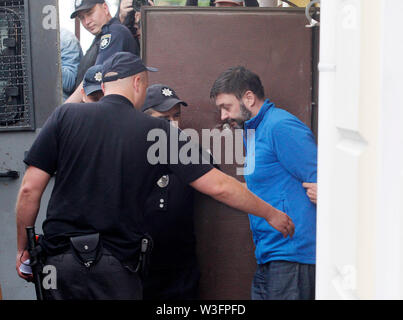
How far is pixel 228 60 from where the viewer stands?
12.6ft

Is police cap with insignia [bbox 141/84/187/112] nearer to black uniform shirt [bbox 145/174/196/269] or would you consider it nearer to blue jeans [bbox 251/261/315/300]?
black uniform shirt [bbox 145/174/196/269]

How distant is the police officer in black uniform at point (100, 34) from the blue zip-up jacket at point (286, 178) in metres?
1.56

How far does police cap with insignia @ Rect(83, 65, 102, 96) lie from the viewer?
3916 millimetres

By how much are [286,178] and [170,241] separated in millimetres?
754

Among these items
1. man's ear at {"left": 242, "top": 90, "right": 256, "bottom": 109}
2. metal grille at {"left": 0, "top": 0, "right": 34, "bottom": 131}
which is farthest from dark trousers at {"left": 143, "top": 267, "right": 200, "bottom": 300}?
metal grille at {"left": 0, "top": 0, "right": 34, "bottom": 131}

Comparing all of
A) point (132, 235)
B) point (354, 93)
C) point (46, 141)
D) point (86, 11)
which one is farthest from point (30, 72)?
point (354, 93)

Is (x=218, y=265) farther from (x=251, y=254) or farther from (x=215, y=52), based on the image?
(x=215, y=52)

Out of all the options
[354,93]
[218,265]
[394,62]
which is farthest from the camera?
[218,265]

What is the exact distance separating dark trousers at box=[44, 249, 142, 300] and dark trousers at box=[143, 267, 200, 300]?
450 mm

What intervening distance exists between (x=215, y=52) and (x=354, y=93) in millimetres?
2209

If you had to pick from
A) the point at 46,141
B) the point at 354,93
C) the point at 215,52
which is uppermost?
the point at 215,52

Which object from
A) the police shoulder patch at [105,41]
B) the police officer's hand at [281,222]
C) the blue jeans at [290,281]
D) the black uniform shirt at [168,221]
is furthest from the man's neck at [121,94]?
the police shoulder patch at [105,41]

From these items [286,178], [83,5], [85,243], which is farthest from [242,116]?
[83,5]

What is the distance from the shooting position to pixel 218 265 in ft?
12.6
